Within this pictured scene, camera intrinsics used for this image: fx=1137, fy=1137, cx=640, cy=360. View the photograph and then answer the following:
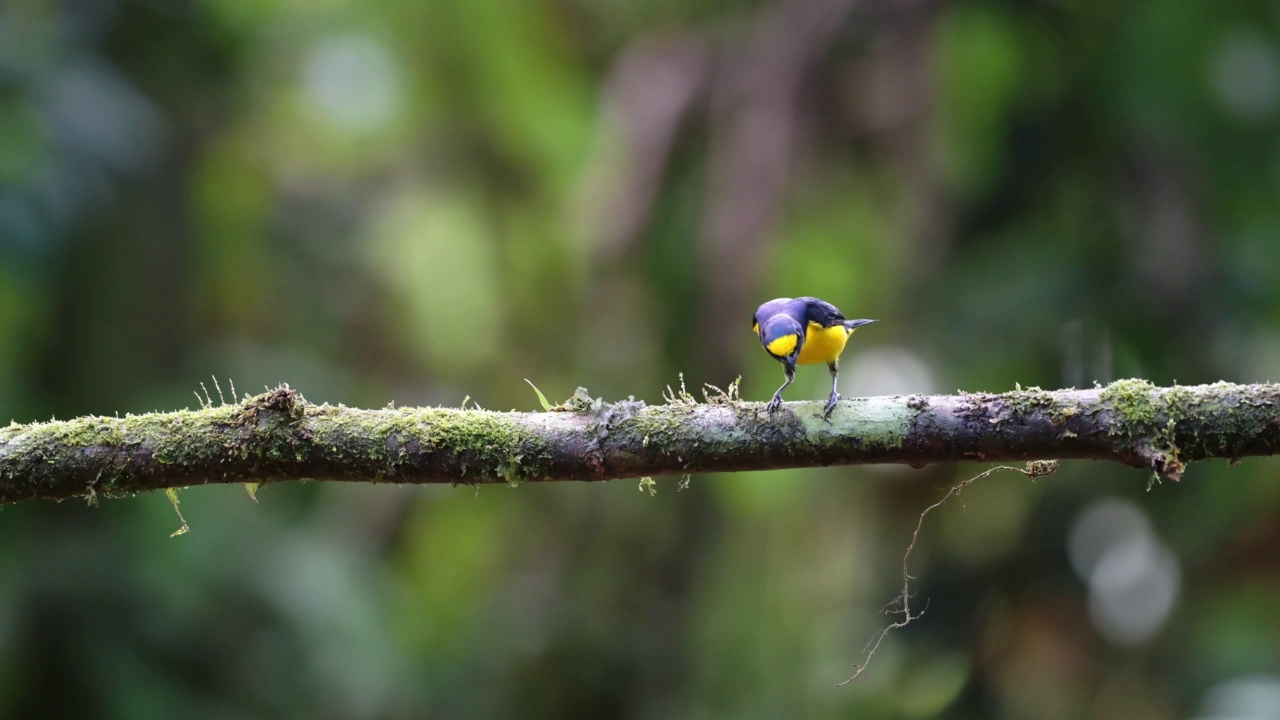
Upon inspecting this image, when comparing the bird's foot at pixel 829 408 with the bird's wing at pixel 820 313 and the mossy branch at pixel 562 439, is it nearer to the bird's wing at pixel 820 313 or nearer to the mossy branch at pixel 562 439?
the mossy branch at pixel 562 439

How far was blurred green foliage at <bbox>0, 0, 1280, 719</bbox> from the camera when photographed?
6512 mm

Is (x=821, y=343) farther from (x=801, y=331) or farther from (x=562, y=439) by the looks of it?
(x=562, y=439)

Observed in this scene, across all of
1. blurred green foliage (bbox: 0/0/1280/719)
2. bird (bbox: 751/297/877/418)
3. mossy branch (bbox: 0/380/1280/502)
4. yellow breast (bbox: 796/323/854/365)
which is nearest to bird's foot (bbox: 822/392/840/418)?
mossy branch (bbox: 0/380/1280/502)

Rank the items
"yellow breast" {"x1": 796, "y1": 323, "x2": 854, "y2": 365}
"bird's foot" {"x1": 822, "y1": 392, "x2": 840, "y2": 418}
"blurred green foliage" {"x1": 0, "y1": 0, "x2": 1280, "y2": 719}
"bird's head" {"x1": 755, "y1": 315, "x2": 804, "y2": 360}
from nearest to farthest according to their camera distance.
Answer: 1. "bird's foot" {"x1": 822, "y1": 392, "x2": 840, "y2": 418}
2. "bird's head" {"x1": 755, "y1": 315, "x2": 804, "y2": 360}
3. "yellow breast" {"x1": 796, "y1": 323, "x2": 854, "y2": 365}
4. "blurred green foliage" {"x1": 0, "y1": 0, "x2": 1280, "y2": 719}

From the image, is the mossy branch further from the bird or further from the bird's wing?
the bird's wing

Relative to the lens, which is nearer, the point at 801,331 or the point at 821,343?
the point at 801,331

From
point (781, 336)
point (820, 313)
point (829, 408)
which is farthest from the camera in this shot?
point (820, 313)

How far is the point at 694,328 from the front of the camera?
700 cm

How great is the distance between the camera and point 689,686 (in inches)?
303

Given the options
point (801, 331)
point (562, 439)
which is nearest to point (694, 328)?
point (801, 331)

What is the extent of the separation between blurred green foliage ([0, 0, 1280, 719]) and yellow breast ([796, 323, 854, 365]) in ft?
9.77

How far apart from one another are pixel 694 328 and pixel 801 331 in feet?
11.5

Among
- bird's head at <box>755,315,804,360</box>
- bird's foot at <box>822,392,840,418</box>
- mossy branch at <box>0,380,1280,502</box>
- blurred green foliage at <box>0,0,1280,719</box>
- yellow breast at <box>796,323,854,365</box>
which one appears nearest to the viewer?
mossy branch at <box>0,380,1280,502</box>

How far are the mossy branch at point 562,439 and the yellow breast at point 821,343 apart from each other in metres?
0.92
